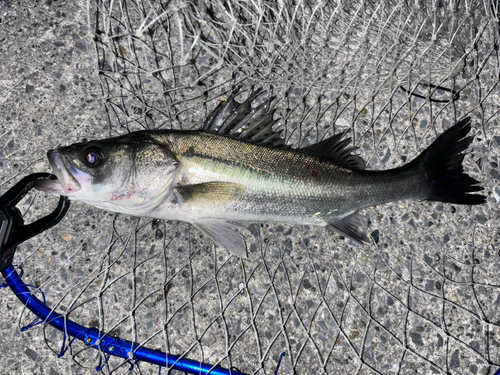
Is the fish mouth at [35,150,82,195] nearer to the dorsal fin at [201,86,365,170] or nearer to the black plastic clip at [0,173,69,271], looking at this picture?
the black plastic clip at [0,173,69,271]

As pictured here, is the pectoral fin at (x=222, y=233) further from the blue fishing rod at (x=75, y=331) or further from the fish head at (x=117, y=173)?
the blue fishing rod at (x=75, y=331)

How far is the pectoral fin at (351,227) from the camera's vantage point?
2.14 meters

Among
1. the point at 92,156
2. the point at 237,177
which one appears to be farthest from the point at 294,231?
the point at 92,156

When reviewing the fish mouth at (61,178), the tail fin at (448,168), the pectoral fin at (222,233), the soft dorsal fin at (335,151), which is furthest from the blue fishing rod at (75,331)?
the tail fin at (448,168)

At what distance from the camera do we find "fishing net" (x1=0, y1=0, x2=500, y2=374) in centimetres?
228

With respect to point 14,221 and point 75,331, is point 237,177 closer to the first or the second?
point 14,221

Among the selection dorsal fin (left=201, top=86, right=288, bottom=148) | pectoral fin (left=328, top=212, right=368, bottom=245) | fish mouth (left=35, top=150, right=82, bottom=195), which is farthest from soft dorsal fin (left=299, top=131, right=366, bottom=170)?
fish mouth (left=35, top=150, right=82, bottom=195)

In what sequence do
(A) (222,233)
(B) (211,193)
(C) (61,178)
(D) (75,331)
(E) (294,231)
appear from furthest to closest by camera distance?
(E) (294,231) < (D) (75,331) < (A) (222,233) < (B) (211,193) < (C) (61,178)

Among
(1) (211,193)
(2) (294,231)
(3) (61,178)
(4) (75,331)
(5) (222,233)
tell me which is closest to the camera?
(3) (61,178)

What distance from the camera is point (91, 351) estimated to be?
2.30 m

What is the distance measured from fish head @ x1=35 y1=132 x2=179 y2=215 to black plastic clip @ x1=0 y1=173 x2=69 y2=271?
28 centimetres

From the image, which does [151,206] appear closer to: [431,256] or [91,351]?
[91,351]

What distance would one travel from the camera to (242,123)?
2055 mm

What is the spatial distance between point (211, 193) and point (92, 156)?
0.60m
